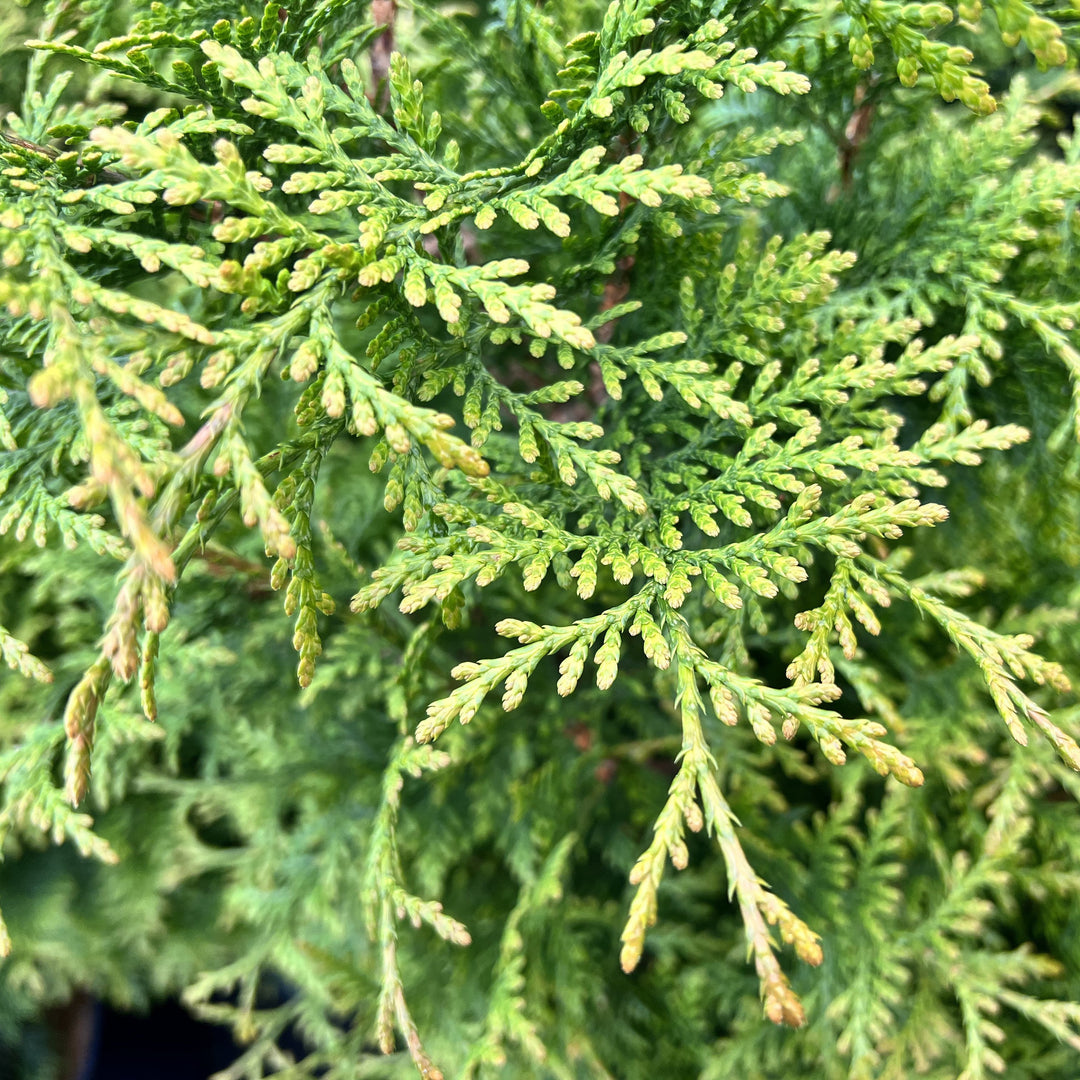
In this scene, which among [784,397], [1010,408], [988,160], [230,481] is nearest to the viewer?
[230,481]

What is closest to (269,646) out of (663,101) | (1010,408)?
(663,101)

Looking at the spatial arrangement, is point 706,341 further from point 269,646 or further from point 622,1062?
point 622,1062

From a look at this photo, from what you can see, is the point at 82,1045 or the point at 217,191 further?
the point at 82,1045

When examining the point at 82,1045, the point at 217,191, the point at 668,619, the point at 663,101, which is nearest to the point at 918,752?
the point at 668,619

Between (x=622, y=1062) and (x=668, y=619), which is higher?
(x=668, y=619)

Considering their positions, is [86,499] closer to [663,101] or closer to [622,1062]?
[663,101]

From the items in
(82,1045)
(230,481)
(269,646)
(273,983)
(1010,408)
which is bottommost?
(82,1045)

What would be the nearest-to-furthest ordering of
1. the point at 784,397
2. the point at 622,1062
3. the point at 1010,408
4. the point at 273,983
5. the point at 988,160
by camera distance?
the point at 784,397 → the point at 988,160 → the point at 1010,408 → the point at 622,1062 → the point at 273,983
